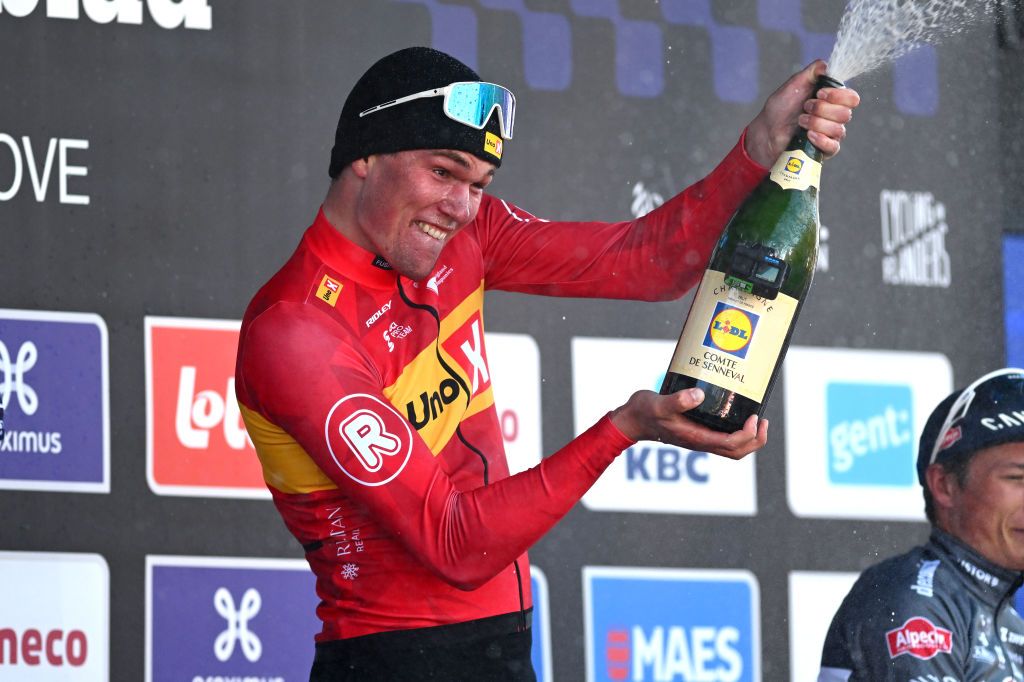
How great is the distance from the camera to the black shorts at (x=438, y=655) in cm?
207

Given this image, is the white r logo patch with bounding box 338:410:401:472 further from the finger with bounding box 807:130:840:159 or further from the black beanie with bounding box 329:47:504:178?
the finger with bounding box 807:130:840:159

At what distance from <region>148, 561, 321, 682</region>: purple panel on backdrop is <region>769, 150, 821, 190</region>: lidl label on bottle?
1.40 metres

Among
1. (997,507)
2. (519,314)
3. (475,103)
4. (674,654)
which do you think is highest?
(475,103)

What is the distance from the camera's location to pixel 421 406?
2.12 metres

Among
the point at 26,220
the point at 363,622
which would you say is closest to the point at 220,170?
the point at 26,220

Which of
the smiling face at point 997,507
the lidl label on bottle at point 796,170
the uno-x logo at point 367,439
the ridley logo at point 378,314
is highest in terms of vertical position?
the lidl label on bottle at point 796,170

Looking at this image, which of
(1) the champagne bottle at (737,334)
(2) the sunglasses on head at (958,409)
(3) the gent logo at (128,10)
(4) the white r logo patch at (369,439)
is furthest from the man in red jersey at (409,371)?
(3) the gent logo at (128,10)

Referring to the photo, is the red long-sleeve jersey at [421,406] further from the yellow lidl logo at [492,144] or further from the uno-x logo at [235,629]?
the uno-x logo at [235,629]

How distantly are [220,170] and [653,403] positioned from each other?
1502mm

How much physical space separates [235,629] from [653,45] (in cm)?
155

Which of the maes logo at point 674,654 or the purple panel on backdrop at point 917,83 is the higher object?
the purple panel on backdrop at point 917,83

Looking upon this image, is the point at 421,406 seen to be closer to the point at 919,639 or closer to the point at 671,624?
the point at 919,639

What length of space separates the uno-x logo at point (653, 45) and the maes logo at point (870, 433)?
2.23 ft

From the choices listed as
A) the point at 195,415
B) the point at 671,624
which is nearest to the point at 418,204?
the point at 195,415
